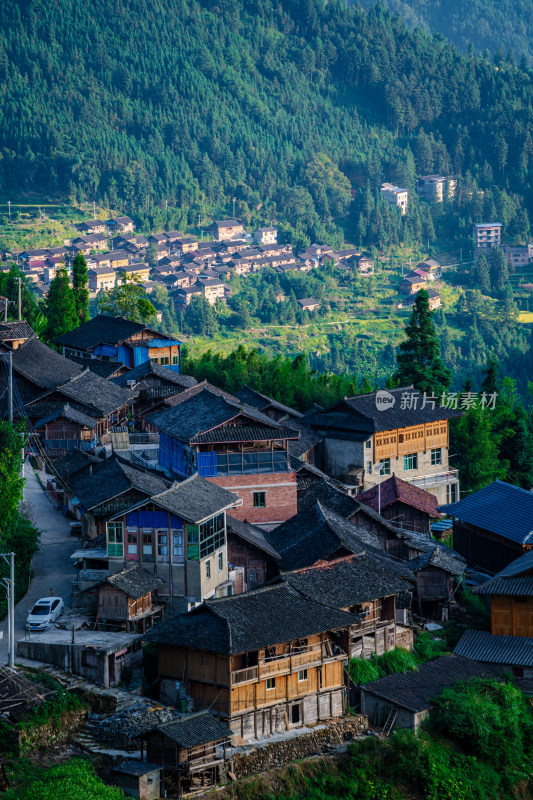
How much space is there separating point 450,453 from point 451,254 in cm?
12258

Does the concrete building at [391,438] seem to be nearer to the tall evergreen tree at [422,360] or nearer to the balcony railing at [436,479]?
the balcony railing at [436,479]

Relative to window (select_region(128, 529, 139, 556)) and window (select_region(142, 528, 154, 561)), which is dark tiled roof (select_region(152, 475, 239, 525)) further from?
window (select_region(128, 529, 139, 556))

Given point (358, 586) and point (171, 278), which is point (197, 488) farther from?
point (171, 278)

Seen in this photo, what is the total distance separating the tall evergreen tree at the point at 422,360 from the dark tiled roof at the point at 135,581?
30143mm

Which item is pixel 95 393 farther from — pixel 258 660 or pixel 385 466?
pixel 258 660

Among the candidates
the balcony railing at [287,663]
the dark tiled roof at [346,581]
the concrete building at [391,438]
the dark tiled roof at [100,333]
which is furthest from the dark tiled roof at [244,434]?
the dark tiled roof at [100,333]

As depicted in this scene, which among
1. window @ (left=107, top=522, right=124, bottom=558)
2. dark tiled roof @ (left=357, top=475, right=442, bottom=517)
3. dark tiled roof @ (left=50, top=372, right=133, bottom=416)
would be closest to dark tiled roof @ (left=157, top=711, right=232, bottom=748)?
window @ (left=107, top=522, right=124, bottom=558)

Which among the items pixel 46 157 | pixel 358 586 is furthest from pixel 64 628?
pixel 46 157

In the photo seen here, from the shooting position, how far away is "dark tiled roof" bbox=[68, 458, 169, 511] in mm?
36031

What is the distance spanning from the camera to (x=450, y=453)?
54938 millimetres

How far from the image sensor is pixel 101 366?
58250 millimetres

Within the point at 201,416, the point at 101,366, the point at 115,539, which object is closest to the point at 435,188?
the point at 101,366

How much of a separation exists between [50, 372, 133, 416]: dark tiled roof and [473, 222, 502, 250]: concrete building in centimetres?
12609

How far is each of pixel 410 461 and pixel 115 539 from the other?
2093cm
